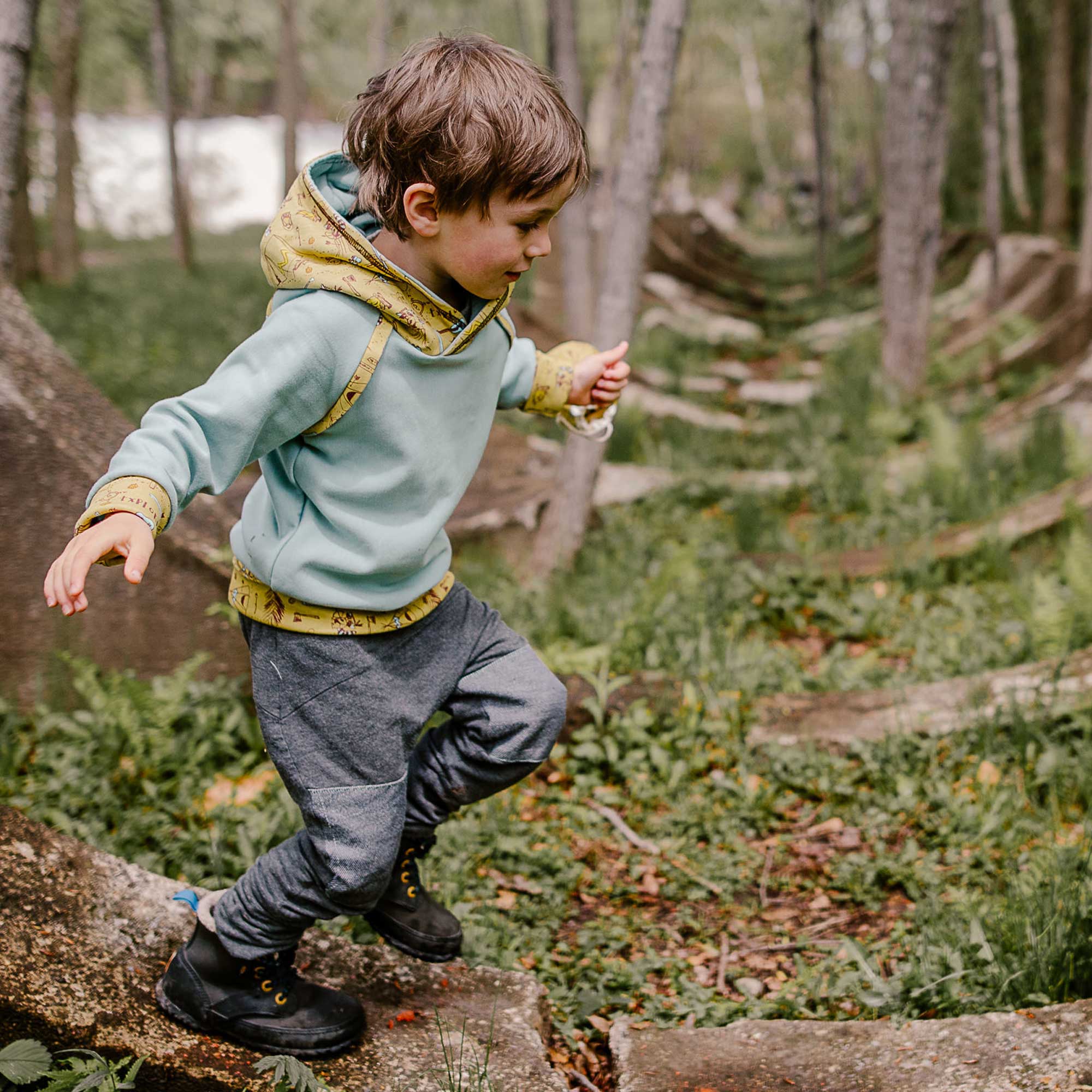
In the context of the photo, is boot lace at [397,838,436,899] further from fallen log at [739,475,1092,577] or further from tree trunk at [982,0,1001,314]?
tree trunk at [982,0,1001,314]

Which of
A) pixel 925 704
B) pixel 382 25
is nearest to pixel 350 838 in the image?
pixel 925 704

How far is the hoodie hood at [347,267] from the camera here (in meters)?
1.87

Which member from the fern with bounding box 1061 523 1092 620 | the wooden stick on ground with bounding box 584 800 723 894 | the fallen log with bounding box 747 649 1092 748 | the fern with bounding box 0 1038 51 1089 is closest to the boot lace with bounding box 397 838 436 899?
the fern with bounding box 0 1038 51 1089

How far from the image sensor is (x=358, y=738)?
6.73 ft

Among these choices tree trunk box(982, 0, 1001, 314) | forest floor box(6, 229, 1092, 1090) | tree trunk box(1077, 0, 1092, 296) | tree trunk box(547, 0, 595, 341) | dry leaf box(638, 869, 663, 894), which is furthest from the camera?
tree trunk box(982, 0, 1001, 314)

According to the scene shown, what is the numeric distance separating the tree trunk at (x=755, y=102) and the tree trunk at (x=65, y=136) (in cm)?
2812

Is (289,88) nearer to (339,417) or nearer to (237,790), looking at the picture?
(237,790)

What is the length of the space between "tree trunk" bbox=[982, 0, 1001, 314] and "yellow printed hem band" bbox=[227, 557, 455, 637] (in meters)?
10.1

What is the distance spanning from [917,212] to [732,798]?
656 centimetres

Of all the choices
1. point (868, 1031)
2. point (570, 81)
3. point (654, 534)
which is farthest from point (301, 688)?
point (570, 81)

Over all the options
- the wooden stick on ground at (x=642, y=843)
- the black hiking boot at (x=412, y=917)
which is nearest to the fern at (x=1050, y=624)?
the wooden stick on ground at (x=642, y=843)

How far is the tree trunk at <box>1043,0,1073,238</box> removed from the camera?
14430 mm

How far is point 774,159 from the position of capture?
48.5 metres

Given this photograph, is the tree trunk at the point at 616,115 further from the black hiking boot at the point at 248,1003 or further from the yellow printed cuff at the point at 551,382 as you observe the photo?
the black hiking boot at the point at 248,1003
